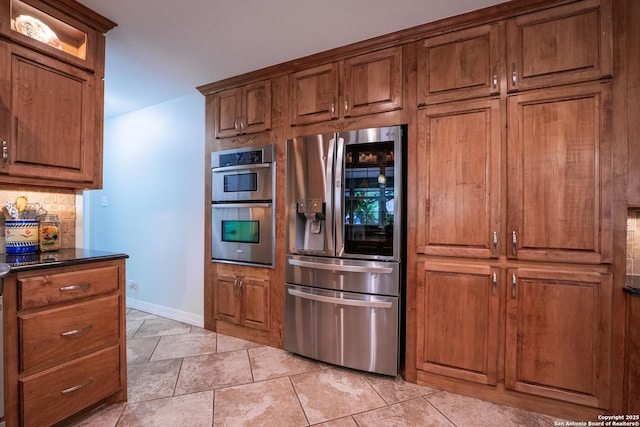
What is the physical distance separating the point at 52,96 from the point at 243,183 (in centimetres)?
138

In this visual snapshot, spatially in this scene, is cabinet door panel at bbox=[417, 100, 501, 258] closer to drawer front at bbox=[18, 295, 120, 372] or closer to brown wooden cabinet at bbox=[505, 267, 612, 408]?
brown wooden cabinet at bbox=[505, 267, 612, 408]

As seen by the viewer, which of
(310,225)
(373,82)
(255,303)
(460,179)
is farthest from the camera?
(255,303)

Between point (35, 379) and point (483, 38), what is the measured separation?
10.2 feet

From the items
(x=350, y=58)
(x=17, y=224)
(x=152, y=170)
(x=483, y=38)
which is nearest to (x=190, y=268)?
(x=152, y=170)

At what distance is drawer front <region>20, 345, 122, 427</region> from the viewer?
1365 mm

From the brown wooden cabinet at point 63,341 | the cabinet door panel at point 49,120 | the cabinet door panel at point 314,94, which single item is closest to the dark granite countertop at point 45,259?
the brown wooden cabinet at point 63,341

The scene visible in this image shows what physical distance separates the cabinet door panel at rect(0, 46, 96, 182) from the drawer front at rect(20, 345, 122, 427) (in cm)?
110

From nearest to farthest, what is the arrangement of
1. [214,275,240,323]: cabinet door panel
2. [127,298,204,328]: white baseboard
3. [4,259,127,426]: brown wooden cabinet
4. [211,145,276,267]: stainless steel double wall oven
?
1. [4,259,127,426]: brown wooden cabinet
2. [211,145,276,267]: stainless steel double wall oven
3. [214,275,240,323]: cabinet door panel
4. [127,298,204,328]: white baseboard

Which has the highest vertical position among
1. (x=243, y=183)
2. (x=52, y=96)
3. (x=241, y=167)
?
(x=52, y=96)

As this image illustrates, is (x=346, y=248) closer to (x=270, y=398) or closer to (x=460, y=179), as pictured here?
(x=460, y=179)

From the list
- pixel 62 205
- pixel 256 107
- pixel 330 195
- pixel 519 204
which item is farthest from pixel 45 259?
pixel 519 204

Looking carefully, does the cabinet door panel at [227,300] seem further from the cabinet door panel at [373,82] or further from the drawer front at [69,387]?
the cabinet door panel at [373,82]

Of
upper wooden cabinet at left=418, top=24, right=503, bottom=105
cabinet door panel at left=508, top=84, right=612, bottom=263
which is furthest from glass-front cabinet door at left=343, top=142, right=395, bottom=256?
cabinet door panel at left=508, top=84, right=612, bottom=263

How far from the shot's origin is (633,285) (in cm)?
153
